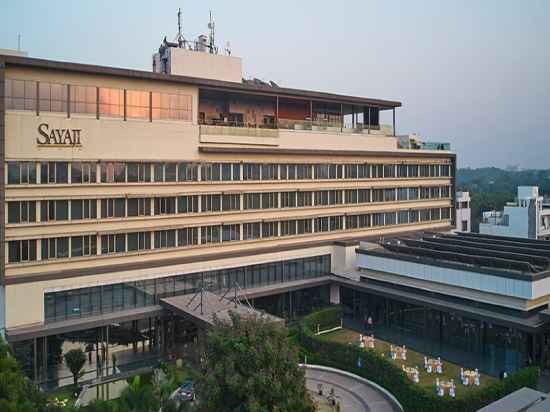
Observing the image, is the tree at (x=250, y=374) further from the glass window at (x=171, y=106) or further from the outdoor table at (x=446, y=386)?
the glass window at (x=171, y=106)

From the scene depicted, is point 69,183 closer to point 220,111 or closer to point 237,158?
point 237,158

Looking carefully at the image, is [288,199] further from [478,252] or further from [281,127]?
[478,252]

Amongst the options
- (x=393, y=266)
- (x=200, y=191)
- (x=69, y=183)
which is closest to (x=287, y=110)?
(x=200, y=191)

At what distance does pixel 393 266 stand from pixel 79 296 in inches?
975

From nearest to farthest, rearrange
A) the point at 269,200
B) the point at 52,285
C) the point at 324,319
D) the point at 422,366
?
the point at 52,285
the point at 422,366
the point at 324,319
the point at 269,200

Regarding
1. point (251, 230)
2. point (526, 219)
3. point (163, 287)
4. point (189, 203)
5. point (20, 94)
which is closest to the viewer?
point (20, 94)

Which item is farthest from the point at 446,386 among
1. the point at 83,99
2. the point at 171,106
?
the point at 83,99

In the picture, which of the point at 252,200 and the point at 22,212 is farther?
the point at 252,200

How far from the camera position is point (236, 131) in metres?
44.6

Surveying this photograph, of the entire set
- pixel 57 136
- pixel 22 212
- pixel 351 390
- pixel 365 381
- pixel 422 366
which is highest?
pixel 57 136

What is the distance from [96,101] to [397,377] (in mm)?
27411

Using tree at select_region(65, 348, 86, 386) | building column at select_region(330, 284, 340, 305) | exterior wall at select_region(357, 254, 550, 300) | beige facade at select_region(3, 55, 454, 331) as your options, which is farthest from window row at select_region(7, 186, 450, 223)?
tree at select_region(65, 348, 86, 386)

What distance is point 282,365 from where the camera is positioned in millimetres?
21234

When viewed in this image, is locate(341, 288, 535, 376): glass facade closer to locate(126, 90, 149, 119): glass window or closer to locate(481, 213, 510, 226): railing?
locate(126, 90, 149, 119): glass window
